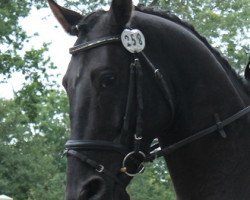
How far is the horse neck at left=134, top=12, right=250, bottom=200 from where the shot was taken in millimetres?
3830

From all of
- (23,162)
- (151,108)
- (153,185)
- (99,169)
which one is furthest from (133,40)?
(153,185)

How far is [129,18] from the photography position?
3.83 m

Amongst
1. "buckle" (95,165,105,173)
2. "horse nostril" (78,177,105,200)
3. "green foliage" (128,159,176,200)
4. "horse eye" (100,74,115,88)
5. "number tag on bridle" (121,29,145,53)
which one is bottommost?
"horse nostril" (78,177,105,200)

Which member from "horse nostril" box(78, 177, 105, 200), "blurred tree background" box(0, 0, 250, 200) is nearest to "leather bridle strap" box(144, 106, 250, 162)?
"horse nostril" box(78, 177, 105, 200)

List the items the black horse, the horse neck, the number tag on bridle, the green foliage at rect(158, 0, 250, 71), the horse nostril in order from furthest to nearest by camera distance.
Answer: the green foliage at rect(158, 0, 250, 71), the horse neck, the number tag on bridle, the black horse, the horse nostril

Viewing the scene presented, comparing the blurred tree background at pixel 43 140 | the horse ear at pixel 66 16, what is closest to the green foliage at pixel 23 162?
Result: the blurred tree background at pixel 43 140

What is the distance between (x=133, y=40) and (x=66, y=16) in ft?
2.28

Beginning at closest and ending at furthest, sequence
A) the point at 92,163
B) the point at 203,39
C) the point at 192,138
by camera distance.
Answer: the point at 92,163, the point at 192,138, the point at 203,39

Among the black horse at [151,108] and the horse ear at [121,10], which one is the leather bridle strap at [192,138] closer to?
the black horse at [151,108]

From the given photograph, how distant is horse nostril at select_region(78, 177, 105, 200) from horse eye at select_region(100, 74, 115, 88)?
52 centimetres

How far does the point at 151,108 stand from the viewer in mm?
3707

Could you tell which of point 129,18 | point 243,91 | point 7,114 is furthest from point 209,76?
point 7,114

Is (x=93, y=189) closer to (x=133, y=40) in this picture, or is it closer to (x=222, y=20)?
(x=133, y=40)

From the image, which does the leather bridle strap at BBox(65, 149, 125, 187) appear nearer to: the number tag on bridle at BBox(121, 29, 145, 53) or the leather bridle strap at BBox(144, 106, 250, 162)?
the leather bridle strap at BBox(144, 106, 250, 162)
